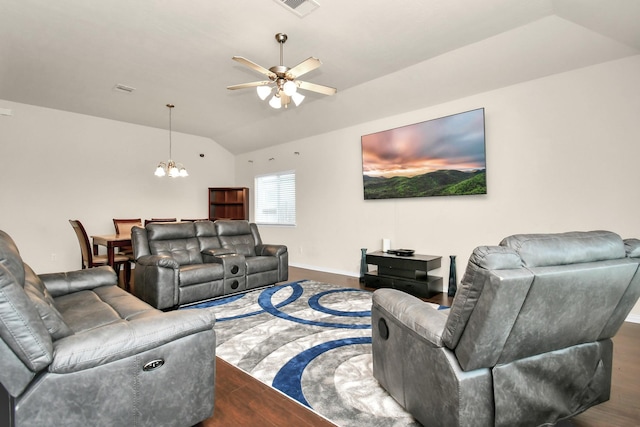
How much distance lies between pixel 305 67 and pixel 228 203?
5.49 metres

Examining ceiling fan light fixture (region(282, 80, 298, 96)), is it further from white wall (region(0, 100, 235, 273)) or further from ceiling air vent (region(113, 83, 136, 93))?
white wall (region(0, 100, 235, 273))

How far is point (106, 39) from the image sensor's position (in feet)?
11.1

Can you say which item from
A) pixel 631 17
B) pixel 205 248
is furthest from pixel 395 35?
pixel 205 248

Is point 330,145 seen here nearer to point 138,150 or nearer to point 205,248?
point 205,248

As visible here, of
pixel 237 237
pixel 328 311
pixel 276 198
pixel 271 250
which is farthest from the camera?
pixel 276 198

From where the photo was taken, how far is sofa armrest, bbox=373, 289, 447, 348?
1.45m

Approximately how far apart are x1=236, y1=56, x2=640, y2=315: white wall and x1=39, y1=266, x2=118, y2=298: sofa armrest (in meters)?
3.78

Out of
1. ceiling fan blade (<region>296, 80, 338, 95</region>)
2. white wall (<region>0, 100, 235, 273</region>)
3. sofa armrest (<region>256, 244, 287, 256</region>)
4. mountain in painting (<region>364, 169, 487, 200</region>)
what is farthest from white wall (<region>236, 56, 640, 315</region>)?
white wall (<region>0, 100, 235, 273</region>)

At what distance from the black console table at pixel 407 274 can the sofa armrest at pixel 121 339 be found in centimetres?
323

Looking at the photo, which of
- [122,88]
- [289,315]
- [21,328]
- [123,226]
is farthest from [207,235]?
[21,328]

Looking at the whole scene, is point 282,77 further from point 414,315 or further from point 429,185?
point 429,185

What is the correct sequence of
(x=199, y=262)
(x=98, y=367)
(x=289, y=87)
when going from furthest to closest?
(x=199, y=262)
(x=289, y=87)
(x=98, y=367)

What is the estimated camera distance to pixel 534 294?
1249mm

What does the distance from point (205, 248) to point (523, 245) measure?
13.9 ft
